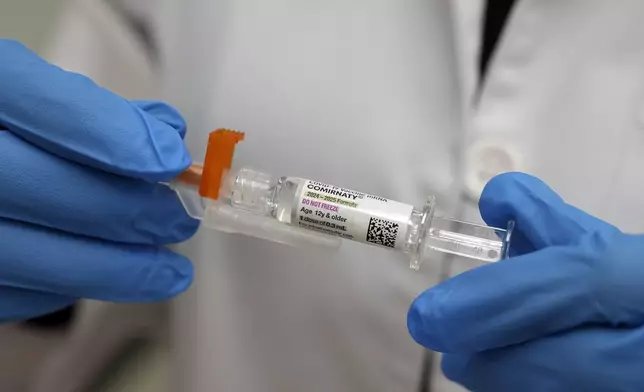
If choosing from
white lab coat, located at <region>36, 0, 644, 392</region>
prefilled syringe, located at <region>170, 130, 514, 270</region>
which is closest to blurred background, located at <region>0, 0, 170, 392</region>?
white lab coat, located at <region>36, 0, 644, 392</region>

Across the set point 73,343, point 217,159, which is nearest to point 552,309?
point 217,159

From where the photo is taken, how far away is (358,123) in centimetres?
59

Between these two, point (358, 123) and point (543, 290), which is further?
point (358, 123)

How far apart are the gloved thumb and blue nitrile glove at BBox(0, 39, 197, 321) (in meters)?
0.20

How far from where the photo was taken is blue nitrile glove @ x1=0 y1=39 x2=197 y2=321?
511mm

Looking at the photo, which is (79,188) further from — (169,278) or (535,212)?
(535,212)

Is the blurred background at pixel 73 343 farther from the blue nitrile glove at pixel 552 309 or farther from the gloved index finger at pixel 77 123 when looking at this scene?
the blue nitrile glove at pixel 552 309

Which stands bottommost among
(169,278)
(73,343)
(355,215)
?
(73,343)

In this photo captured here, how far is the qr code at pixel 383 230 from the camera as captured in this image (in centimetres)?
48

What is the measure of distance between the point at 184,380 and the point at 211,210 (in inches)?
8.3

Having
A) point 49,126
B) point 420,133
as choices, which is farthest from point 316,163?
point 49,126

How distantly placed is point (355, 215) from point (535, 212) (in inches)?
4.4

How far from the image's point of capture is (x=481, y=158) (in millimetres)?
540

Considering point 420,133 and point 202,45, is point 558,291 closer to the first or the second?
point 420,133
